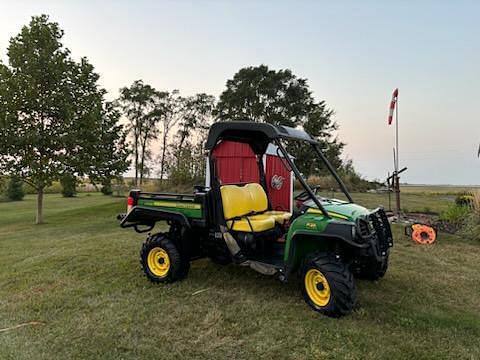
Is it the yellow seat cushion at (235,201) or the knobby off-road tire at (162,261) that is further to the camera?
the knobby off-road tire at (162,261)

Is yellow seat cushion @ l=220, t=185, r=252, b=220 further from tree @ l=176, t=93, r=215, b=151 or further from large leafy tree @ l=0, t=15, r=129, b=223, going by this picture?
tree @ l=176, t=93, r=215, b=151

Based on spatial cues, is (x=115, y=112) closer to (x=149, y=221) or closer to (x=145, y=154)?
(x=149, y=221)

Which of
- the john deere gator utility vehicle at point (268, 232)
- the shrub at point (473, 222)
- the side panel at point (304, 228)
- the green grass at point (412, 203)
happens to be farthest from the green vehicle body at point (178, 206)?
the green grass at point (412, 203)

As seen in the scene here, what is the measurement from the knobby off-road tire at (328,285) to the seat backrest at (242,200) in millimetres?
1122

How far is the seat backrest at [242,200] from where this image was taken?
4098mm

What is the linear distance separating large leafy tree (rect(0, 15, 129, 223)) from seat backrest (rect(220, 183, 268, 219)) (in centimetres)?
957

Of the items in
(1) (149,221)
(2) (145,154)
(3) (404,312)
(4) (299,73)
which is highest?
(4) (299,73)

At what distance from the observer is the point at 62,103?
12.0 m

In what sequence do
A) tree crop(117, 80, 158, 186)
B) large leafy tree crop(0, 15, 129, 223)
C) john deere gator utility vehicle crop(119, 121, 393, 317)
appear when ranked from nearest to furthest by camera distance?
john deere gator utility vehicle crop(119, 121, 393, 317)
large leafy tree crop(0, 15, 129, 223)
tree crop(117, 80, 158, 186)

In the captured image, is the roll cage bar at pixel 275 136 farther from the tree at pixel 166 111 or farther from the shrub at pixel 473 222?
the tree at pixel 166 111

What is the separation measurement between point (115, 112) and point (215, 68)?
447 centimetres

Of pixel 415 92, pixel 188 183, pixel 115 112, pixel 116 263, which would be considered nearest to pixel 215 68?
pixel 115 112

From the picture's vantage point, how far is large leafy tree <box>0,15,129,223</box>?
459 inches

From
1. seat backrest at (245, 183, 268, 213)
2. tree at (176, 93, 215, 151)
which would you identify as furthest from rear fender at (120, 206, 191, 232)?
tree at (176, 93, 215, 151)
